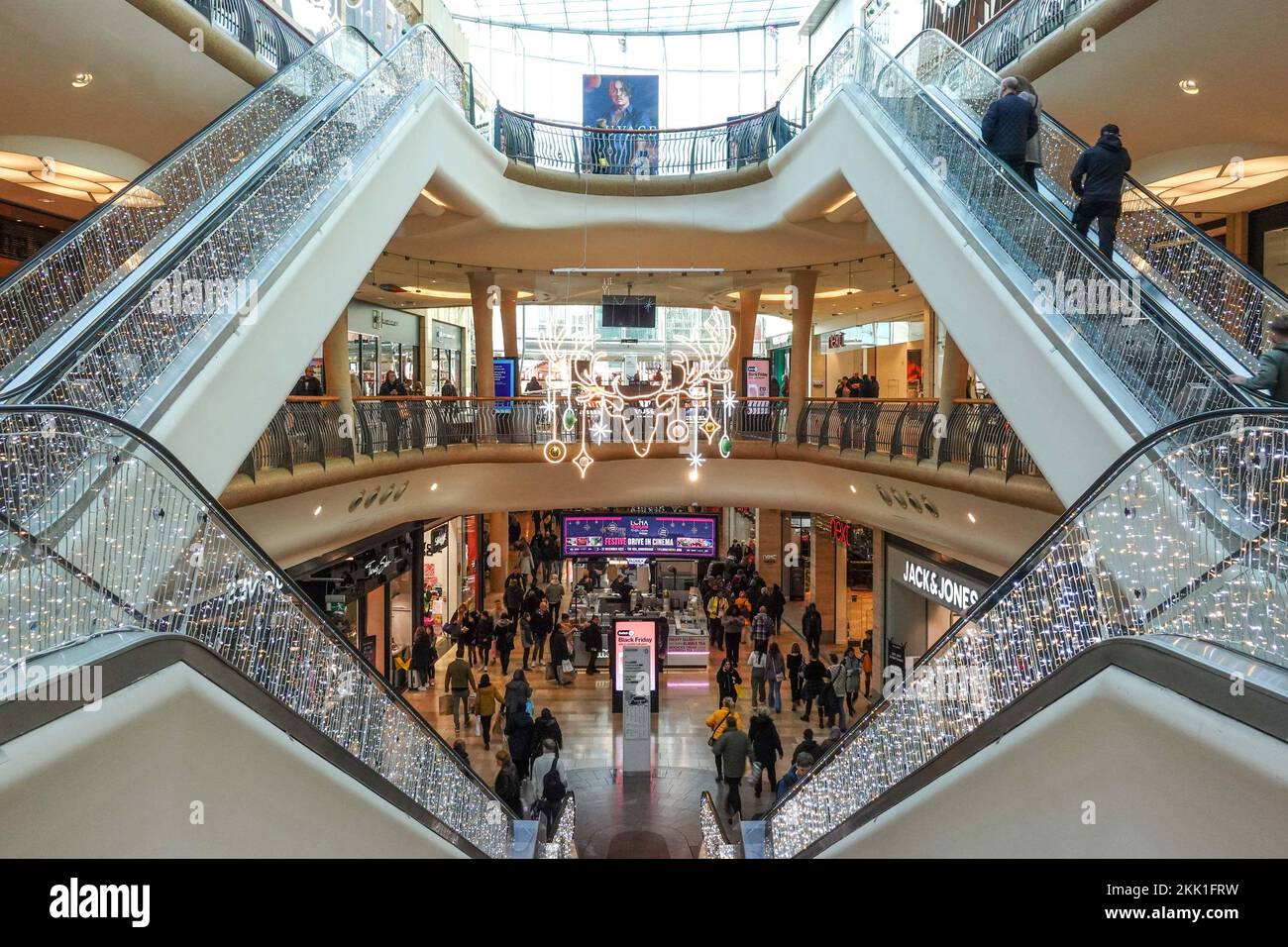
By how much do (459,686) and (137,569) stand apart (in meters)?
10.5

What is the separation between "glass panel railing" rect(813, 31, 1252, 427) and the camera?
16.1 ft

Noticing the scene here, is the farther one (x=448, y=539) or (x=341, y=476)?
(x=448, y=539)

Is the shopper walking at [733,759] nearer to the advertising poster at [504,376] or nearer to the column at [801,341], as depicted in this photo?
the column at [801,341]

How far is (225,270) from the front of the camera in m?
6.35

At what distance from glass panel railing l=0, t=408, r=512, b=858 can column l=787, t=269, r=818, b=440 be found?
13739 millimetres

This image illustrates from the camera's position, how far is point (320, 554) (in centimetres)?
1273

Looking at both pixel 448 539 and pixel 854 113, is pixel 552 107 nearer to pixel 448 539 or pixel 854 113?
pixel 448 539

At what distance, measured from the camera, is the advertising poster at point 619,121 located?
603 inches

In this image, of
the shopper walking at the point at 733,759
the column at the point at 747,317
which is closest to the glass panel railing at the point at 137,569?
the shopper walking at the point at 733,759

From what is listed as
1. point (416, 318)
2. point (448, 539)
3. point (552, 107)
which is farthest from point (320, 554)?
point (552, 107)

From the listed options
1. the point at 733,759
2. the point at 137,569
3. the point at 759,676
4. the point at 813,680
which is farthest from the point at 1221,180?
the point at 137,569

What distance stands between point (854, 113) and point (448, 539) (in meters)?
14.8

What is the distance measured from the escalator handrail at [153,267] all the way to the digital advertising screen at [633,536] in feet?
30.5

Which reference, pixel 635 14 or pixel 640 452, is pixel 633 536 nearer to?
pixel 640 452
